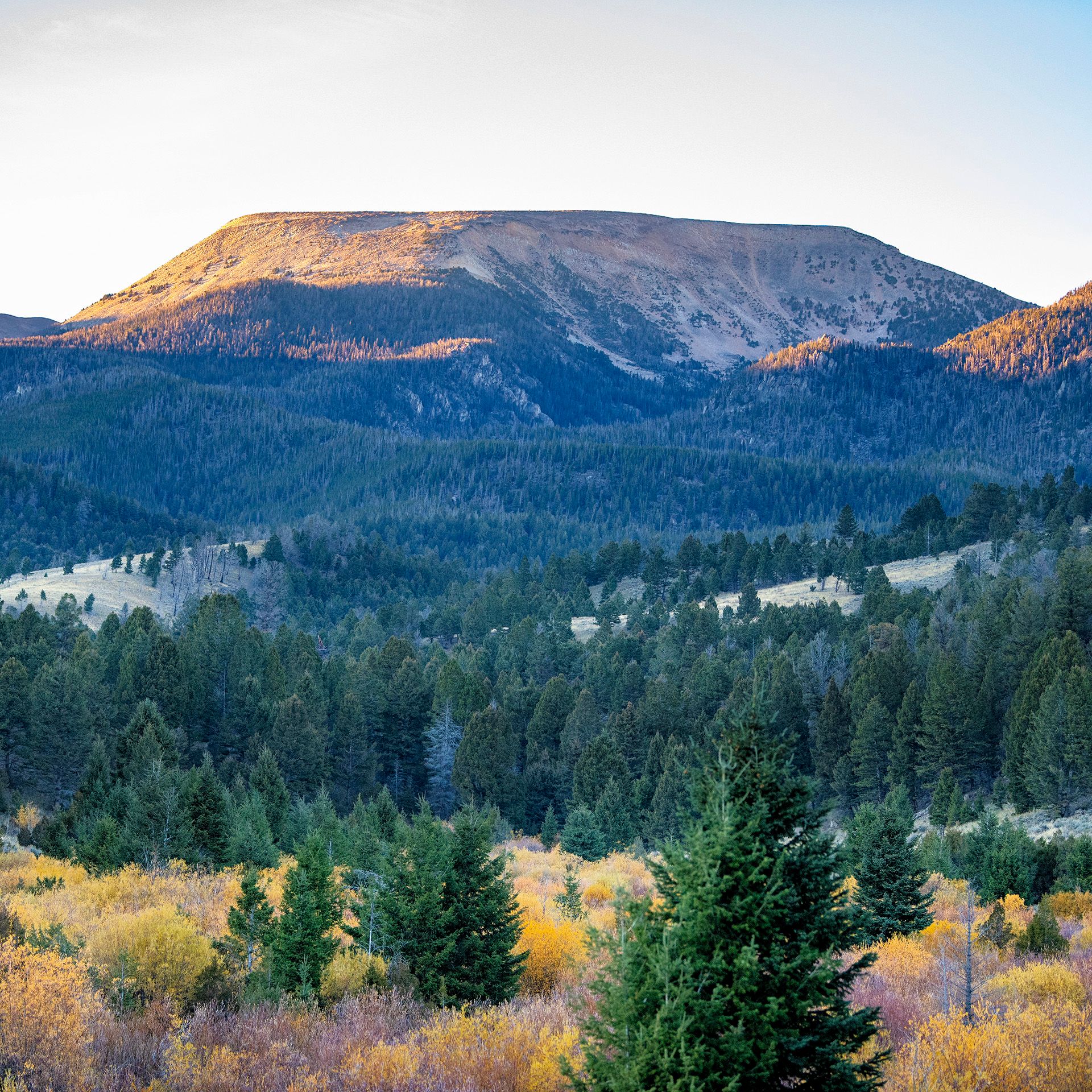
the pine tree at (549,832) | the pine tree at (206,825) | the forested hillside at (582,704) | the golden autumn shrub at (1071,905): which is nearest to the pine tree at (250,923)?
the forested hillside at (582,704)

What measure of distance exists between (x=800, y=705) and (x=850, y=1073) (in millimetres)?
72701

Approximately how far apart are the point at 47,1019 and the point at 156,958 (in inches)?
233

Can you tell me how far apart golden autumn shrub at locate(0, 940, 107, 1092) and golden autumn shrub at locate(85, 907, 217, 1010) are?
212 cm

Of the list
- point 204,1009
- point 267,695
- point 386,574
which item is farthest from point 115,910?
point 386,574

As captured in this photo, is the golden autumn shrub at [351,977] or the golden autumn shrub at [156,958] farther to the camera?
the golden autumn shrub at [351,977]

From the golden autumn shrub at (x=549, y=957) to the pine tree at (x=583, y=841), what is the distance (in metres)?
30.8

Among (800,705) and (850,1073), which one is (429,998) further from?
(800,705)

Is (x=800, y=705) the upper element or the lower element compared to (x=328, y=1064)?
lower

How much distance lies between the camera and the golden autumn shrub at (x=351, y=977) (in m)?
22.9

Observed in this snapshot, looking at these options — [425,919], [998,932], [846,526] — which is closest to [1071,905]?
[998,932]

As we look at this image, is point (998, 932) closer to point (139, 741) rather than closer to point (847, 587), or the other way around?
point (139, 741)

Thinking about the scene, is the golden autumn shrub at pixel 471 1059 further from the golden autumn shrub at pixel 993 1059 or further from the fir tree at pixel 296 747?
the fir tree at pixel 296 747

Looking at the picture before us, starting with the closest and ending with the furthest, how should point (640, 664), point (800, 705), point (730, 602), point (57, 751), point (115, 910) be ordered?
point (115, 910) → point (57, 751) → point (800, 705) → point (640, 664) → point (730, 602)

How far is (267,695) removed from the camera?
84.1 meters
